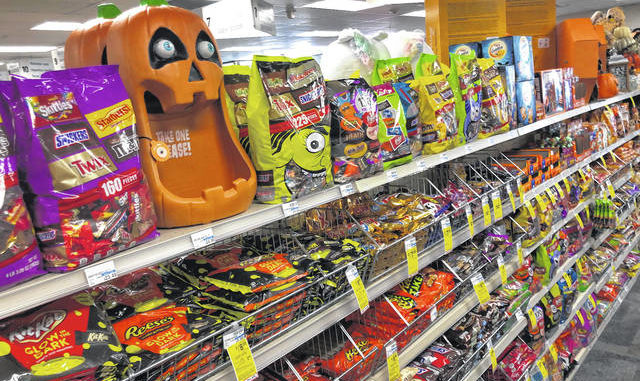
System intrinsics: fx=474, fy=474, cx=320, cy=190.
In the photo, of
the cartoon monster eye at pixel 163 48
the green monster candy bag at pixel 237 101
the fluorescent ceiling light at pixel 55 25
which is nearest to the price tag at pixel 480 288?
the green monster candy bag at pixel 237 101

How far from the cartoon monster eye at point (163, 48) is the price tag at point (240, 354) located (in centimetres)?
69

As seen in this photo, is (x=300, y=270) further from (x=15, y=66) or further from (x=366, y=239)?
(x=15, y=66)

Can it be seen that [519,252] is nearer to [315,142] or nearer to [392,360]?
[392,360]

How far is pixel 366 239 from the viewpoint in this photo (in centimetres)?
185

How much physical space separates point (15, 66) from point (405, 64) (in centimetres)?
161

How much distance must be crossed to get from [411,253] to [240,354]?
2.81 feet

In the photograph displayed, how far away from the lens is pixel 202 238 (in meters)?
1.13

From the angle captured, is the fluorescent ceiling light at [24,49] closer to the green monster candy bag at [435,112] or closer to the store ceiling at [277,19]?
the store ceiling at [277,19]

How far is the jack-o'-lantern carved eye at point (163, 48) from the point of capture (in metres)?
1.13

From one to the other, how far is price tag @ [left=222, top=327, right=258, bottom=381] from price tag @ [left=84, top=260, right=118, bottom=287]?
326 mm

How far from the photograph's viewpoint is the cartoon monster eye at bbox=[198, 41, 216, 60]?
1209mm

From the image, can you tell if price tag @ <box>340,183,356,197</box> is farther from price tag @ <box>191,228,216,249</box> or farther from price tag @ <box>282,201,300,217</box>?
price tag @ <box>191,228,216,249</box>

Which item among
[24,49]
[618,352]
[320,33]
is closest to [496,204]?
Answer: [618,352]

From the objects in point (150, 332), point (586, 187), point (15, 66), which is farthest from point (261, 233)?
point (586, 187)
